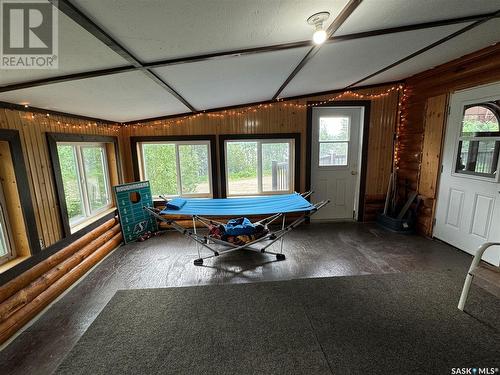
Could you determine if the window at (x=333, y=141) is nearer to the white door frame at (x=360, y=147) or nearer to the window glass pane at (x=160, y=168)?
the white door frame at (x=360, y=147)

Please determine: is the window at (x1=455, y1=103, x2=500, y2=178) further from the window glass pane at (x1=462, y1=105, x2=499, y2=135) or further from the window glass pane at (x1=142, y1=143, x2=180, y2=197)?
the window glass pane at (x1=142, y1=143, x2=180, y2=197)

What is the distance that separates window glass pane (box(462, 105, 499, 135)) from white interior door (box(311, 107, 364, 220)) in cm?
143

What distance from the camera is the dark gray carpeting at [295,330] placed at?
1510mm

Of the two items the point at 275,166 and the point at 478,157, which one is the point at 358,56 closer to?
the point at 478,157

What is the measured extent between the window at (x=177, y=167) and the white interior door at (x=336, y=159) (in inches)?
78.6

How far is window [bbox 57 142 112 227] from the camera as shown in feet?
9.25

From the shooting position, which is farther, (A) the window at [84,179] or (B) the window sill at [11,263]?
(A) the window at [84,179]

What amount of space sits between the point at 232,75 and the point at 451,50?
2.45m

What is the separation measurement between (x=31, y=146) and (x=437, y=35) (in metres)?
3.93

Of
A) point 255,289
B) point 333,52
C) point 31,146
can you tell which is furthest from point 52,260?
point 333,52

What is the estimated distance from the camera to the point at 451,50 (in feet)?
8.23

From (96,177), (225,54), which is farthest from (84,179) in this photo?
(225,54)

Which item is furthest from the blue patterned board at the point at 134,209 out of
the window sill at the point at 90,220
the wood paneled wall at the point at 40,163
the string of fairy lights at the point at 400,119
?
the string of fairy lights at the point at 400,119

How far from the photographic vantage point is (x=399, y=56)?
8.23 feet
